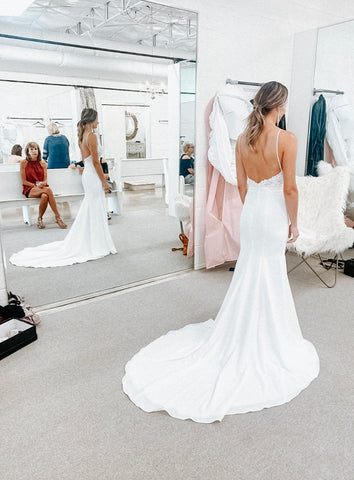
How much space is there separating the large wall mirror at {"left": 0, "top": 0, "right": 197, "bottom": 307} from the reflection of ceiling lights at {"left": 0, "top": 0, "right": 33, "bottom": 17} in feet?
0.12

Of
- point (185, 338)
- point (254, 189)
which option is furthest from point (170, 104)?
point (185, 338)

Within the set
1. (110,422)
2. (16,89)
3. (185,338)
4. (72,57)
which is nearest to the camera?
(110,422)

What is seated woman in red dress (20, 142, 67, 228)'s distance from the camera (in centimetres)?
289

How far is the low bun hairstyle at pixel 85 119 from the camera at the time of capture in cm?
301

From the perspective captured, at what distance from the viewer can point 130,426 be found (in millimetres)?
1876

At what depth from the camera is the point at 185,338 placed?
8.34 feet

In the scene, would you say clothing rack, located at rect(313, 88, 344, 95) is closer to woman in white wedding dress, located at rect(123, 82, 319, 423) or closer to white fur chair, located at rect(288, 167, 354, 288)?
white fur chair, located at rect(288, 167, 354, 288)

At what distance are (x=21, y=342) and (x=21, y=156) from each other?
1341 mm

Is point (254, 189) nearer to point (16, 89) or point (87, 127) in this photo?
point (87, 127)

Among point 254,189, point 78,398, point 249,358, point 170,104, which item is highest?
point 170,104

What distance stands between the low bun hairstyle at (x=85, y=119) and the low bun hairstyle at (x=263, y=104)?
1507 millimetres

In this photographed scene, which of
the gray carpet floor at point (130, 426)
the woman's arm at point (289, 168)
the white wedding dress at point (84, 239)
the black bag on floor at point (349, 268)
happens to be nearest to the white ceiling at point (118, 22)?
the white wedding dress at point (84, 239)

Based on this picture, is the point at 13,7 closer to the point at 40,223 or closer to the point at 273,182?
the point at 40,223

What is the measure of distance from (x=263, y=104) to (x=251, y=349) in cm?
136
